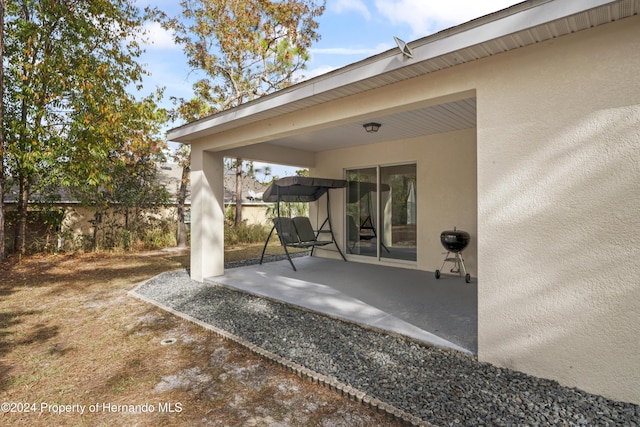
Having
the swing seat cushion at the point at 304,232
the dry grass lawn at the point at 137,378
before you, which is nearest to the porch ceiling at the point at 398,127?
the swing seat cushion at the point at 304,232

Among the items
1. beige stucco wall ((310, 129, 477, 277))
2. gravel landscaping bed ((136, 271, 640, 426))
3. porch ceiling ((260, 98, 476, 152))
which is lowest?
gravel landscaping bed ((136, 271, 640, 426))

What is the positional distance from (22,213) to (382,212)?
9648 millimetres

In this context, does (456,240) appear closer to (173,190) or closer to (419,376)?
(419,376)

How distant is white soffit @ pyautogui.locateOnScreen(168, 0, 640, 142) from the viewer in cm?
209

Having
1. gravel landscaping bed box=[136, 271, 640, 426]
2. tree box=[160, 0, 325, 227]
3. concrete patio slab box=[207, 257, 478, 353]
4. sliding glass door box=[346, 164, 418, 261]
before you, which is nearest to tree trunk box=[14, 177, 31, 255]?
→ tree box=[160, 0, 325, 227]

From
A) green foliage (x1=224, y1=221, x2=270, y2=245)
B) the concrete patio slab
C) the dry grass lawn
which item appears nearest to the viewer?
the dry grass lawn

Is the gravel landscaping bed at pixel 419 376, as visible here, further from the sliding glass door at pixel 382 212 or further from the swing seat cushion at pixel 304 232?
the sliding glass door at pixel 382 212

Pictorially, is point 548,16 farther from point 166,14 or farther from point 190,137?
point 166,14

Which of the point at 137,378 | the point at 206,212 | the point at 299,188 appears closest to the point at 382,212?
the point at 299,188

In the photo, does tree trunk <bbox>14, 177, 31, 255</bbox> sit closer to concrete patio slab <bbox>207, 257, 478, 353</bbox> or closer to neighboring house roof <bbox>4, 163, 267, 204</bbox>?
neighboring house roof <bbox>4, 163, 267, 204</bbox>

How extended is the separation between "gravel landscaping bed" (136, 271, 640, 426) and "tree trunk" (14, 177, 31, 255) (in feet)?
26.7

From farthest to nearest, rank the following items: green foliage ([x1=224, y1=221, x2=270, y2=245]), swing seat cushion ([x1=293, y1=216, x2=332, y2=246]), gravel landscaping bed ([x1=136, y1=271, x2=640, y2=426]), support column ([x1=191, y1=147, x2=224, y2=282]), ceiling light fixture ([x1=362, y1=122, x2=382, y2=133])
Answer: green foliage ([x1=224, y1=221, x2=270, y2=245]), swing seat cushion ([x1=293, y1=216, x2=332, y2=246]), support column ([x1=191, y1=147, x2=224, y2=282]), ceiling light fixture ([x1=362, y1=122, x2=382, y2=133]), gravel landscaping bed ([x1=136, y1=271, x2=640, y2=426])

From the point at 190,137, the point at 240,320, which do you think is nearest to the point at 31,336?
the point at 240,320

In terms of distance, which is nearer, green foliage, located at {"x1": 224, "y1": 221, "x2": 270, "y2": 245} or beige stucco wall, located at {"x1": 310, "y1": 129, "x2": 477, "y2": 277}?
beige stucco wall, located at {"x1": 310, "y1": 129, "x2": 477, "y2": 277}
